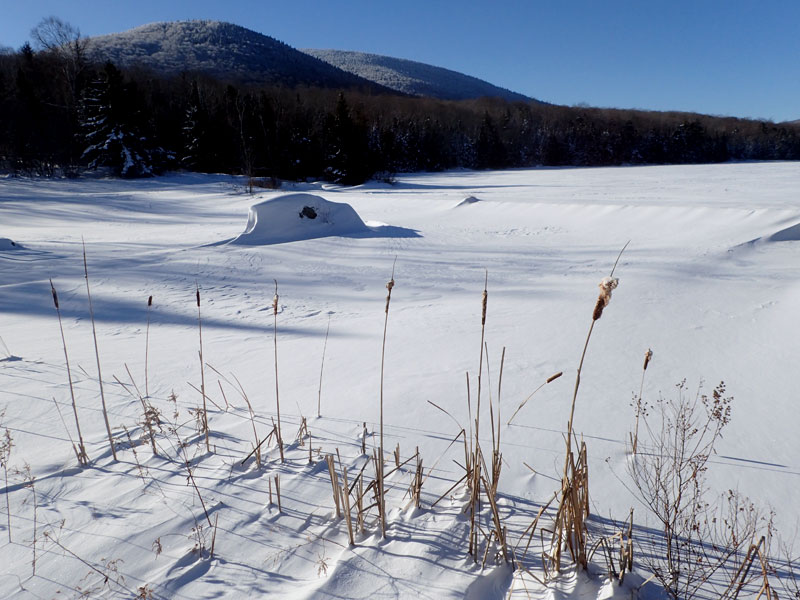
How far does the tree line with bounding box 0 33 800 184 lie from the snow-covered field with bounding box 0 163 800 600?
63.8 ft

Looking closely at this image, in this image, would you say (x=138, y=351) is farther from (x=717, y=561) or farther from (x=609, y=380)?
(x=717, y=561)

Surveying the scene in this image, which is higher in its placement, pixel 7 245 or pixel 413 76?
pixel 413 76

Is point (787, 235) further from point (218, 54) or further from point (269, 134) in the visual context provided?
point (218, 54)

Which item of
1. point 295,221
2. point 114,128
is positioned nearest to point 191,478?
point 295,221

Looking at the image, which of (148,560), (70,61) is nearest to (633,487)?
(148,560)

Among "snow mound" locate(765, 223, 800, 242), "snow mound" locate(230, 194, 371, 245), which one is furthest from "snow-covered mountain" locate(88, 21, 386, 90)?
"snow mound" locate(765, 223, 800, 242)

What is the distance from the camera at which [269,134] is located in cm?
2995

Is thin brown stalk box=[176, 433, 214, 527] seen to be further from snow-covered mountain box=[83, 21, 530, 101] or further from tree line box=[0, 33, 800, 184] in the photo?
snow-covered mountain box=[83, 21, 530, 101]

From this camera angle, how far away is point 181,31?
72875 millimetres

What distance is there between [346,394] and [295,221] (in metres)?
7.80

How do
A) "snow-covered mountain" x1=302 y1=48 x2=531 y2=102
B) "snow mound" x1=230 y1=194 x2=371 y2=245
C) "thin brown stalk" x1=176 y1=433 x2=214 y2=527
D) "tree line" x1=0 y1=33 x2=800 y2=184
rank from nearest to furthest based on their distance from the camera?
"thin brown stalk" x1=176 y1=433 x2=214 y2=527, "snow mound" x1=230 y1=194 x2=371 y2=245, "tree line" x1=0 y1=33 x2=800 y2=184, "snow-covered mountain" x1=302 y1=48 x2=531 y2=102

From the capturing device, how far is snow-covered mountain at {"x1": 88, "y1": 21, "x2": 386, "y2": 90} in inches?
2392

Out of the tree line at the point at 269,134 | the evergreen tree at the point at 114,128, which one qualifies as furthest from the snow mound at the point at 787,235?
the evergreen tree at the point at 114,128

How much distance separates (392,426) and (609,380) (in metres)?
1.58
